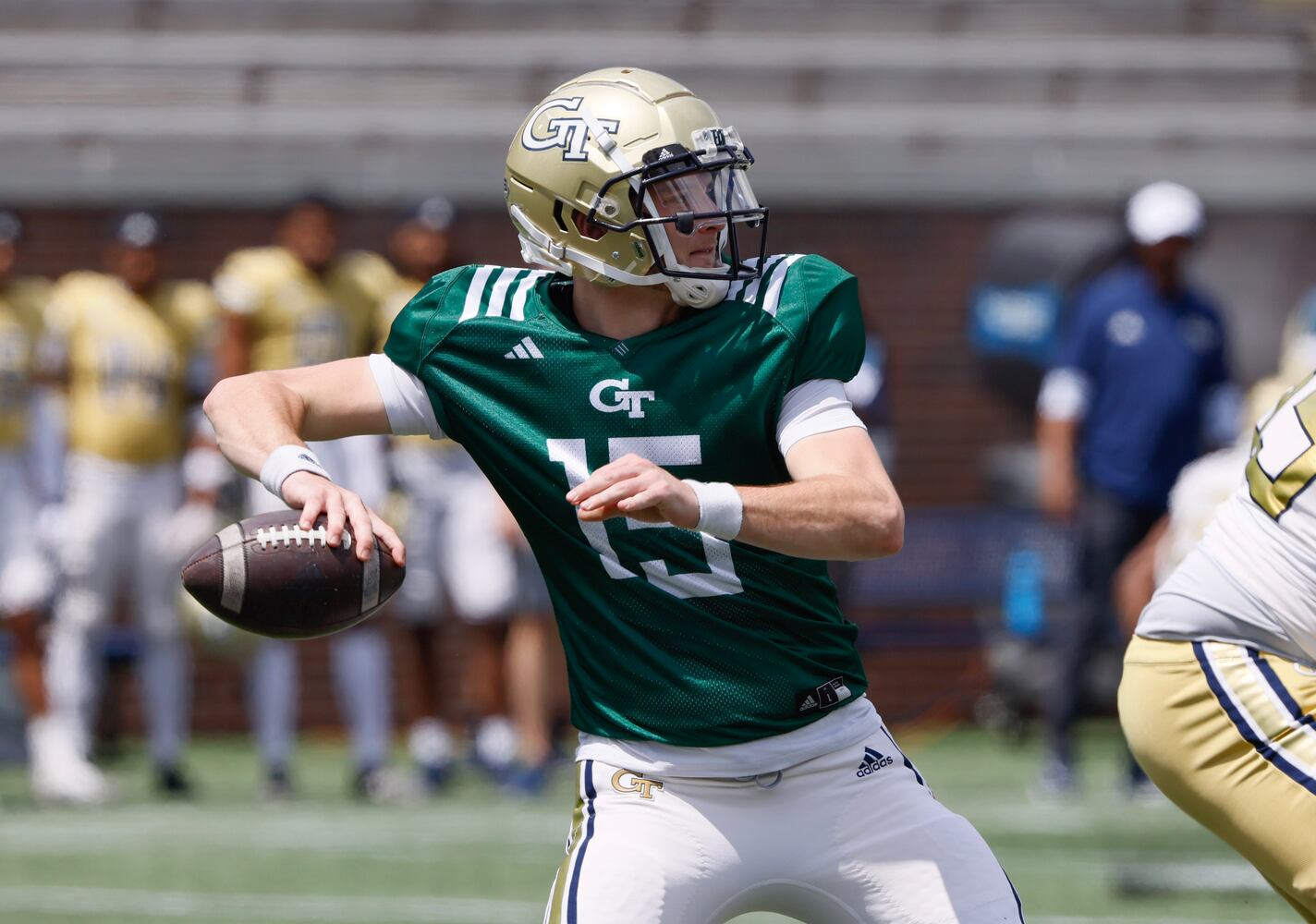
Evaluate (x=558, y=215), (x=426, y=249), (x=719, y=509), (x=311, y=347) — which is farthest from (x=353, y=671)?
(x=719, y=509)

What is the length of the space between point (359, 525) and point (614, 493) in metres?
0.49

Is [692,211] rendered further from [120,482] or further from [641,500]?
[120,482]

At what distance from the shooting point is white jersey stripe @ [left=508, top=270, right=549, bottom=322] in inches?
118

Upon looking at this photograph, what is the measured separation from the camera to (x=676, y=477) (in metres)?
2.70

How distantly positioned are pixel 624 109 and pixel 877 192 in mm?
7077

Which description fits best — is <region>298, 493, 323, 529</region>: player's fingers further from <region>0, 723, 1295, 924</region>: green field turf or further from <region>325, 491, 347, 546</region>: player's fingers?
<region>0, 723, 1295, 924</region>: green field turf

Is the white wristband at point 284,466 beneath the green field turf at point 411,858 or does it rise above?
above

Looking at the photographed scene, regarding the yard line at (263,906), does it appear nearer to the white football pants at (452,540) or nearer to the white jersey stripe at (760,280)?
the white football pants at (452,540)

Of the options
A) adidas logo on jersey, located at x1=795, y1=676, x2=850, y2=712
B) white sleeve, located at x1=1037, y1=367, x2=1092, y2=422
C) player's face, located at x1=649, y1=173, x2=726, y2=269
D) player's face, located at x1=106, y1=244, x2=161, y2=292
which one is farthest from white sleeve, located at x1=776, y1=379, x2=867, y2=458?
player's face, located at x1=106, y1=244, x2=161, y2=292

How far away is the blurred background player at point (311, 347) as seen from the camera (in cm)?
722

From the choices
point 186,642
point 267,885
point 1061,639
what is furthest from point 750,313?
point 186,642

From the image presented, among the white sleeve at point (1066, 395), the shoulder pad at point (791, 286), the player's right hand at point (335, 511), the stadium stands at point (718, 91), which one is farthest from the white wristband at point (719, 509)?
the stadium stands at point (718, 91)

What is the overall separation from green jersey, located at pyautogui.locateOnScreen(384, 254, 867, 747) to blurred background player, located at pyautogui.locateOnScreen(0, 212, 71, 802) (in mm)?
4741

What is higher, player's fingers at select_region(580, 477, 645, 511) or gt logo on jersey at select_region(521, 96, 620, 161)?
gt logo on jersey at select_region(521, 96, 620, 161)
